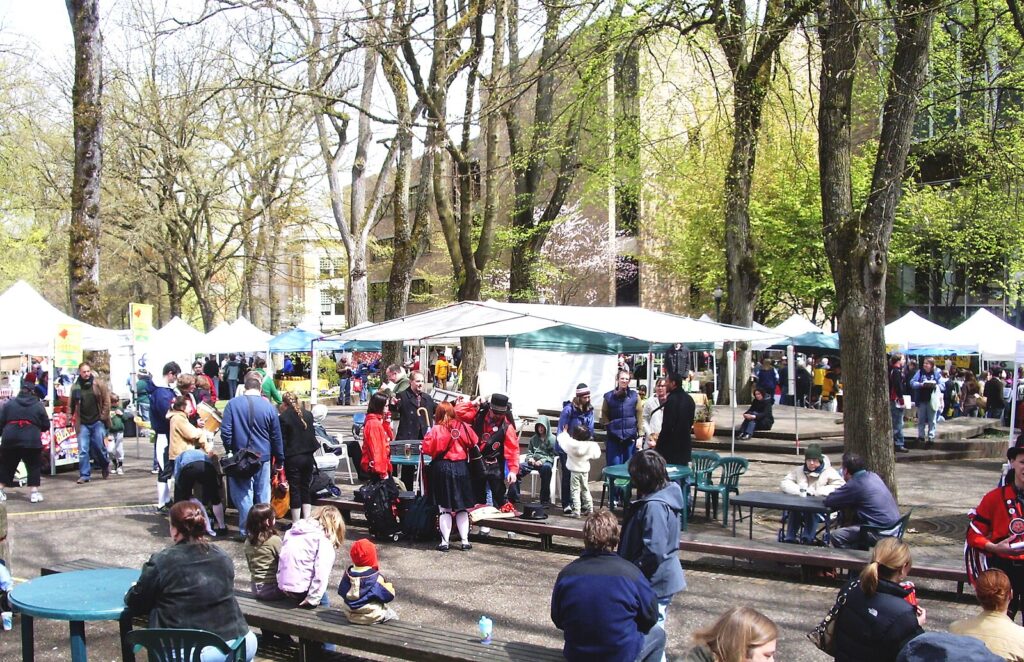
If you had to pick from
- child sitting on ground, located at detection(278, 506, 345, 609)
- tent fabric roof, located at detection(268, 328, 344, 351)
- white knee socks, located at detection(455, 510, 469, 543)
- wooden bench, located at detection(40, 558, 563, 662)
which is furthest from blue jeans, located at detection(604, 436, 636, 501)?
tent fabric roof, located at detection(268, 328, 344, 351)

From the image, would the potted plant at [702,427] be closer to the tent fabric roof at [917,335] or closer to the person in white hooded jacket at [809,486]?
the tent fabric roof at [917,335]

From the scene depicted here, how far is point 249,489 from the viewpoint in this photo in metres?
9.77

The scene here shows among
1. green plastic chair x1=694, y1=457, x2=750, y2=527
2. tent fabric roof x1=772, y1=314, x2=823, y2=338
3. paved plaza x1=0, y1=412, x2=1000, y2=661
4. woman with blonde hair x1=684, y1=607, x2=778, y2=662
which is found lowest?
paved plaza x1=0, y1=412, x2=1000, y2=661

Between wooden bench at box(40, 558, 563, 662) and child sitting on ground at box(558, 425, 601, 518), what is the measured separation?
15.7 ft

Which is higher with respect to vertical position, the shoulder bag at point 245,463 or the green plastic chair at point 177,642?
the shoulder bag at point 245,463

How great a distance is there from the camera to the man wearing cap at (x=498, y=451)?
388 inches

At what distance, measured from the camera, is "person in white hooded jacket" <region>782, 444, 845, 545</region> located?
360 inches

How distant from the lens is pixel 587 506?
36.0 ft

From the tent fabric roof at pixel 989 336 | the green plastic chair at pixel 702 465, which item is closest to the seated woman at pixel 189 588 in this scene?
the green plastic chair at pixel 702 465

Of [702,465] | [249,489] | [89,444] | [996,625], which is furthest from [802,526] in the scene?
[89,444]

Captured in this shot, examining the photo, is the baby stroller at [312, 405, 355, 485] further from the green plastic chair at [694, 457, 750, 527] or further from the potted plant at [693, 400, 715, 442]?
the potted plant at [693, 400, 715, 442]

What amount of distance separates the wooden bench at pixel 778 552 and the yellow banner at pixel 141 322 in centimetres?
947

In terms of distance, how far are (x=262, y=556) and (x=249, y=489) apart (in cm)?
372

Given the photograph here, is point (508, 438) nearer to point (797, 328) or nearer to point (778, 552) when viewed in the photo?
point (778, 552)
